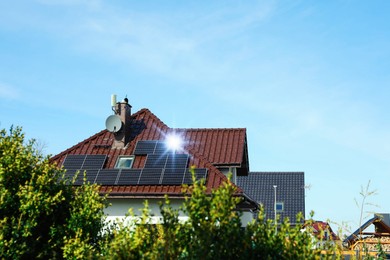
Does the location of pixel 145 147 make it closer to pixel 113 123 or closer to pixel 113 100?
pixel 113 123

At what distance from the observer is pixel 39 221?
37.0 feet

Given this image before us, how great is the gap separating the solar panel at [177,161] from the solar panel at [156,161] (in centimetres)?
18

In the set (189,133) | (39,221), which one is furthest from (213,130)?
(39,221)

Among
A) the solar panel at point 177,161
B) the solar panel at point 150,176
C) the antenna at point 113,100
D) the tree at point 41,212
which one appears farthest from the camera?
the antenna at point 113,100

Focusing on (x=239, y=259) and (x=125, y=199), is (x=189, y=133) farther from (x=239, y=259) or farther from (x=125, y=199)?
(x=239, y=259)

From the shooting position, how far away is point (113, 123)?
23391mm

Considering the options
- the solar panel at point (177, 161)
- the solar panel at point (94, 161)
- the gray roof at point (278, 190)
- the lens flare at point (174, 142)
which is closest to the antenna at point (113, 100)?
the solar panel at point (94, 161)

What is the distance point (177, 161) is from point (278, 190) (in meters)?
22.0

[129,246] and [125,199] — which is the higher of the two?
[125,199]

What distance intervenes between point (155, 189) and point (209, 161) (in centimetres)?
311

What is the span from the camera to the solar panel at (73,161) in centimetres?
2238

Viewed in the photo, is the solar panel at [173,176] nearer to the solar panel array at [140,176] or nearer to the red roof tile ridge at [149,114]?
the solar panel array at [140,176]

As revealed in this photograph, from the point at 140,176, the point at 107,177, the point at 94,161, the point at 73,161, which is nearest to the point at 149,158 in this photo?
the point at 140,176

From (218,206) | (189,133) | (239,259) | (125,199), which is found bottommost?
(239,259)
